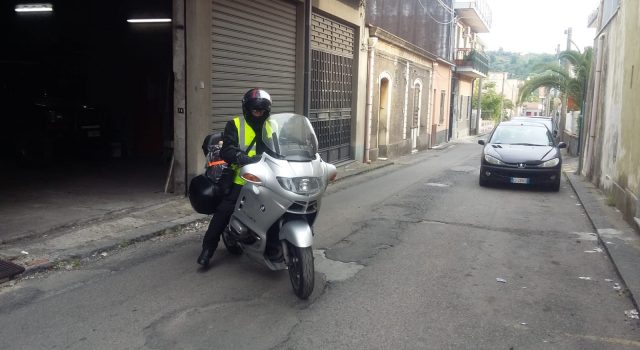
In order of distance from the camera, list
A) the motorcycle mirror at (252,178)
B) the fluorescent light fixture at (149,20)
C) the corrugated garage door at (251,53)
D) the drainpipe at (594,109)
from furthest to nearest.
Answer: the drainpipe at (594,109)
the fluorescent light fixture at (149,20)
the corrugated garage door at (251,53)
the motorcycle mirror at (252,178)

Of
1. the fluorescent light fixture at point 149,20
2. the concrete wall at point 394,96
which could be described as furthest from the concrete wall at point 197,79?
the concrete wall at point 394,96

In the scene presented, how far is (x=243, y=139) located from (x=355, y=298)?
1.79 meters

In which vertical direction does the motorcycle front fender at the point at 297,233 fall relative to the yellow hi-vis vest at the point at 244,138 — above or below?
below

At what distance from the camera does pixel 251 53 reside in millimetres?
11070

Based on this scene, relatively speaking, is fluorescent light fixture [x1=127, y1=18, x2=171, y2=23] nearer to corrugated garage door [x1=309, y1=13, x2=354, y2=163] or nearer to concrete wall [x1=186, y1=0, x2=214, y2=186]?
corrugated garage door [x1=309, y1=13, x2=354, y2=163]

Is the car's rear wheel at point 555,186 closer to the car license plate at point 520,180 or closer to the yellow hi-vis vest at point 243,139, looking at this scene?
the car license plate at point 520,180

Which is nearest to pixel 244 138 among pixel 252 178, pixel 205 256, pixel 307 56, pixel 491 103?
pixel 252 178

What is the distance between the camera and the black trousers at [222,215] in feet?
17.7

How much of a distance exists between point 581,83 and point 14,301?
21524 mm

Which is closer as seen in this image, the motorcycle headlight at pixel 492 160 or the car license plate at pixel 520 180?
the car license plate at pixel 520 180

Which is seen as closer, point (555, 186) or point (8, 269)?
point (8, 269)

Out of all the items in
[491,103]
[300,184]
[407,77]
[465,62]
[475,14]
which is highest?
[475,14]

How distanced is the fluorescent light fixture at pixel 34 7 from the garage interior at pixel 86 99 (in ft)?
0.18

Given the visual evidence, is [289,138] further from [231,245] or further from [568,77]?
[568,77]
